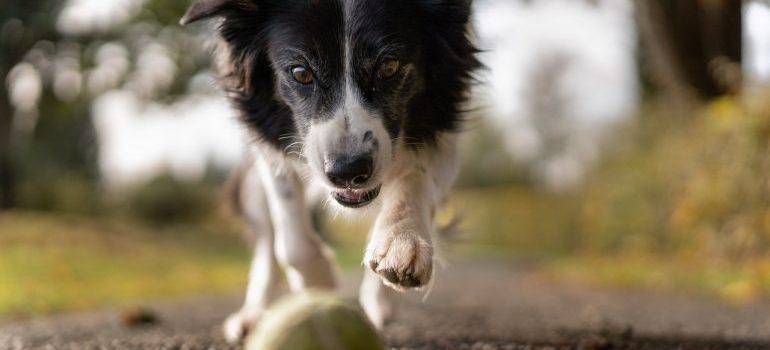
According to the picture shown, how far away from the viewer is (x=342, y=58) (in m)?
2.71

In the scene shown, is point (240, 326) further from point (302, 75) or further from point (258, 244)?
point (302, 75)

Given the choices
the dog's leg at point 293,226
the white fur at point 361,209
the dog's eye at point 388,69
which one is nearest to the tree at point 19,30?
the white fur at point 361,209

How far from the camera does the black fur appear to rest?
107 inches

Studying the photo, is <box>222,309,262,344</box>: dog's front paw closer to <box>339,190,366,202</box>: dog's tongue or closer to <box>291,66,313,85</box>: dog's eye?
<box>339,190,366,202</box>: dog's tongue

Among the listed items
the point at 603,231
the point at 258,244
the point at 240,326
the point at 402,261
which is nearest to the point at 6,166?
the point at 603,231

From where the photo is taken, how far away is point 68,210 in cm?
1612

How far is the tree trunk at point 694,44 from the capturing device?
302 inches

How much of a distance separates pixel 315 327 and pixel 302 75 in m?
1.35

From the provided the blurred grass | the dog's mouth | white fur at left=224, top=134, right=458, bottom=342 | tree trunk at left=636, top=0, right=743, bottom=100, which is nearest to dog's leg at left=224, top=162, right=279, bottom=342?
white fur at left=224, top=134, right=458, bottom=342

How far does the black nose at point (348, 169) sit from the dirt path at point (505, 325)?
82cm

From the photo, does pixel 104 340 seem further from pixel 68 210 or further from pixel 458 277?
pixel 68 210

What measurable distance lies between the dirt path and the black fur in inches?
40.0

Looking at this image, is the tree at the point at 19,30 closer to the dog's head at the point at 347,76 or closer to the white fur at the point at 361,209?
the white fur at the point at 361,209

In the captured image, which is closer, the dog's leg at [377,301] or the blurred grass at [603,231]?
the dog's leg at [377,301]
